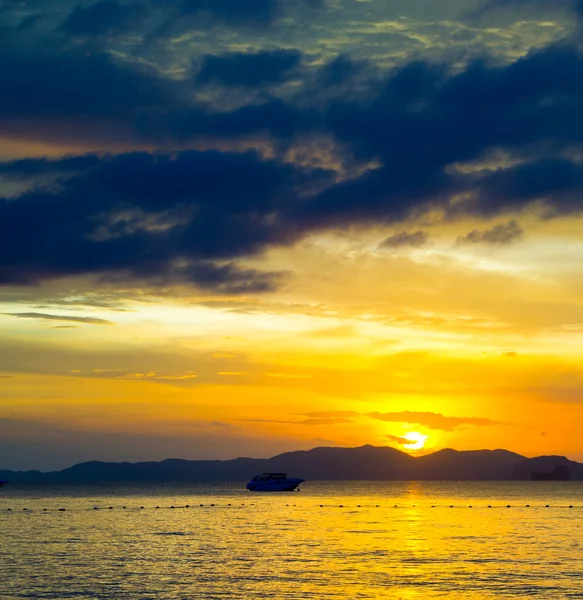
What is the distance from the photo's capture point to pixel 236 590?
85812mm

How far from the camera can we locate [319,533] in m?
154

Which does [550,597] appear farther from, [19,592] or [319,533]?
[319,533]

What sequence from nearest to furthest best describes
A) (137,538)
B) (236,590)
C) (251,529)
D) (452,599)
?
(452,599), (236,590), (137,538), (251,529)

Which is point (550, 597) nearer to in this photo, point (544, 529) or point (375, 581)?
point (375, 581)

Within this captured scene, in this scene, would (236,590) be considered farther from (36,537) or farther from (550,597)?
(36,537)

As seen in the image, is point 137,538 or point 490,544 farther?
point 137,538

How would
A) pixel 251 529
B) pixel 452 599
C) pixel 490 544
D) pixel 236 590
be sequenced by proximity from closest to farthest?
pixel 452 599
pixel 236 590
pixel 490 544
pixel 251 529

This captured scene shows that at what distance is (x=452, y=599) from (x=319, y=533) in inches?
2972

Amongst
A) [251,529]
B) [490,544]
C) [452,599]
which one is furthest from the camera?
[251,529]

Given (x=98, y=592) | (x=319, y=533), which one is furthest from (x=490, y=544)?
(x=98, y=592)

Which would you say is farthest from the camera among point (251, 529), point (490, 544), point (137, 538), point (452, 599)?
point (251, 529)

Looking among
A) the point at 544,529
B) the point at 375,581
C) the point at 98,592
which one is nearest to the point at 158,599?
the point at 98,592

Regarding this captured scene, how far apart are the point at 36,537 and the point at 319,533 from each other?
47.8 metres

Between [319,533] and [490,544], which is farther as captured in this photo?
[319,533]
